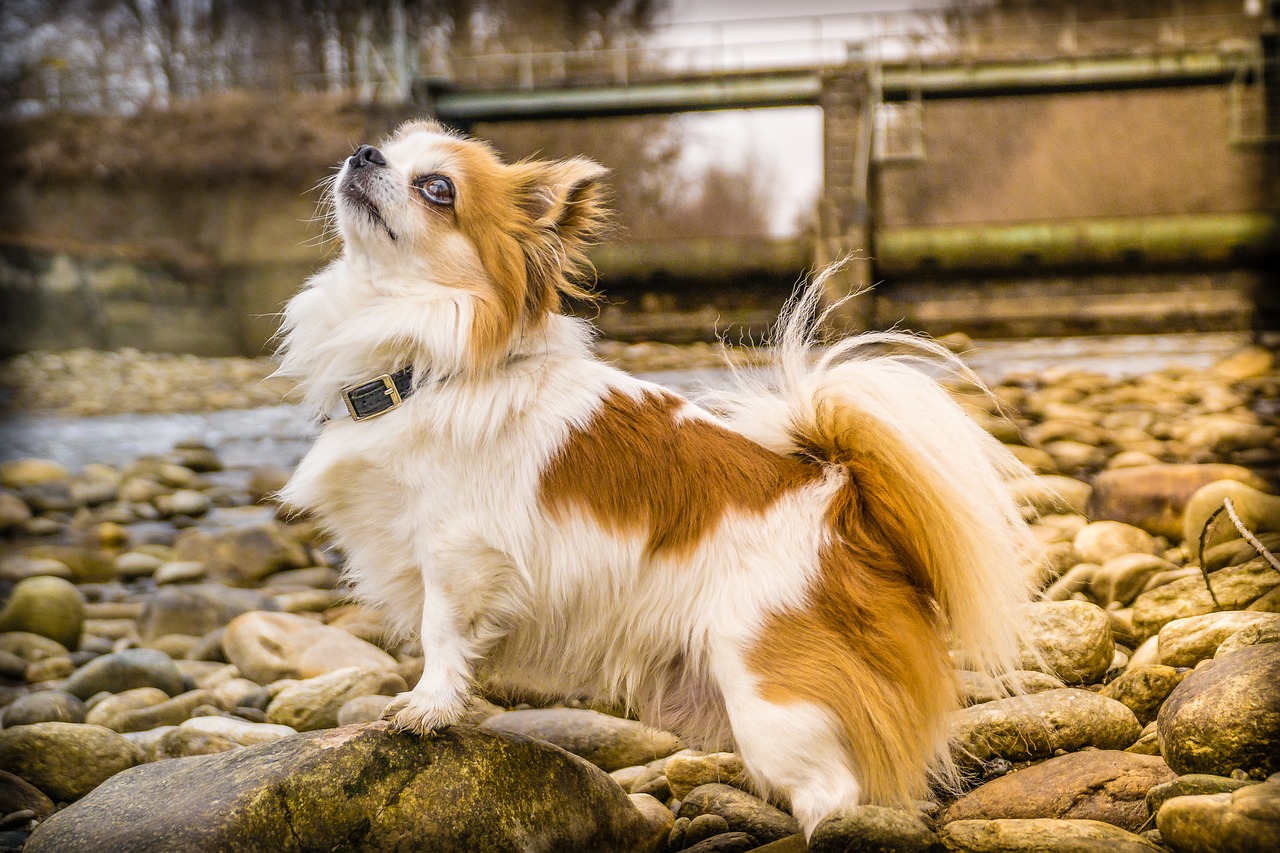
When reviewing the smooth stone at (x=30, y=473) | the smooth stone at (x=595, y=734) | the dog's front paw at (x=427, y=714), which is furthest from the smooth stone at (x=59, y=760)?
the smooth stone at (x=30, y=473)

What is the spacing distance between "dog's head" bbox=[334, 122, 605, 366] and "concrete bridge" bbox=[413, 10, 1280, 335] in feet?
29.7

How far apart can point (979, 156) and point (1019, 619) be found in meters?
17.0

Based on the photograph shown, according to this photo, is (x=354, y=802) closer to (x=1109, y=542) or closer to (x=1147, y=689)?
(x=1147, y=689)

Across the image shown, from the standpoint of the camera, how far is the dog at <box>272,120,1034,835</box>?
2473 mm

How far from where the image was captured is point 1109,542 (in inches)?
190

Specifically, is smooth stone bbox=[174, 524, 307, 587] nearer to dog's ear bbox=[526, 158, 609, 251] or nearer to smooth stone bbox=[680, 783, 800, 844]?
smooth stone bbox=[680, 783, 800, 844]

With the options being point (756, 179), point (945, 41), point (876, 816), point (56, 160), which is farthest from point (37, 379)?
point (945, 41)

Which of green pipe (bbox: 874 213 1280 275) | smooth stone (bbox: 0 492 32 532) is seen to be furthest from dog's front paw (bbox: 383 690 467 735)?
green pipe (bbox: 874 213 1280 275)

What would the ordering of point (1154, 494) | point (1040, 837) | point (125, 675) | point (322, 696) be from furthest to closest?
point (1154, 494) → point (125, 675) → point (322, 696) → point (1040, 837)

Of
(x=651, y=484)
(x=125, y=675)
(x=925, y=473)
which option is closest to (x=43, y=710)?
(x=125, y=675)

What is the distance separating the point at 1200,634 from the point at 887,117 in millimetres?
12303

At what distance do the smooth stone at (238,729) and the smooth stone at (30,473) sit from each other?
5.41m

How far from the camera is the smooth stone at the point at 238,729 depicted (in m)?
3.45

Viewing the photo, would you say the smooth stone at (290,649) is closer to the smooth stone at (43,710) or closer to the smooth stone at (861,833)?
the smooth stone at (43,710)
